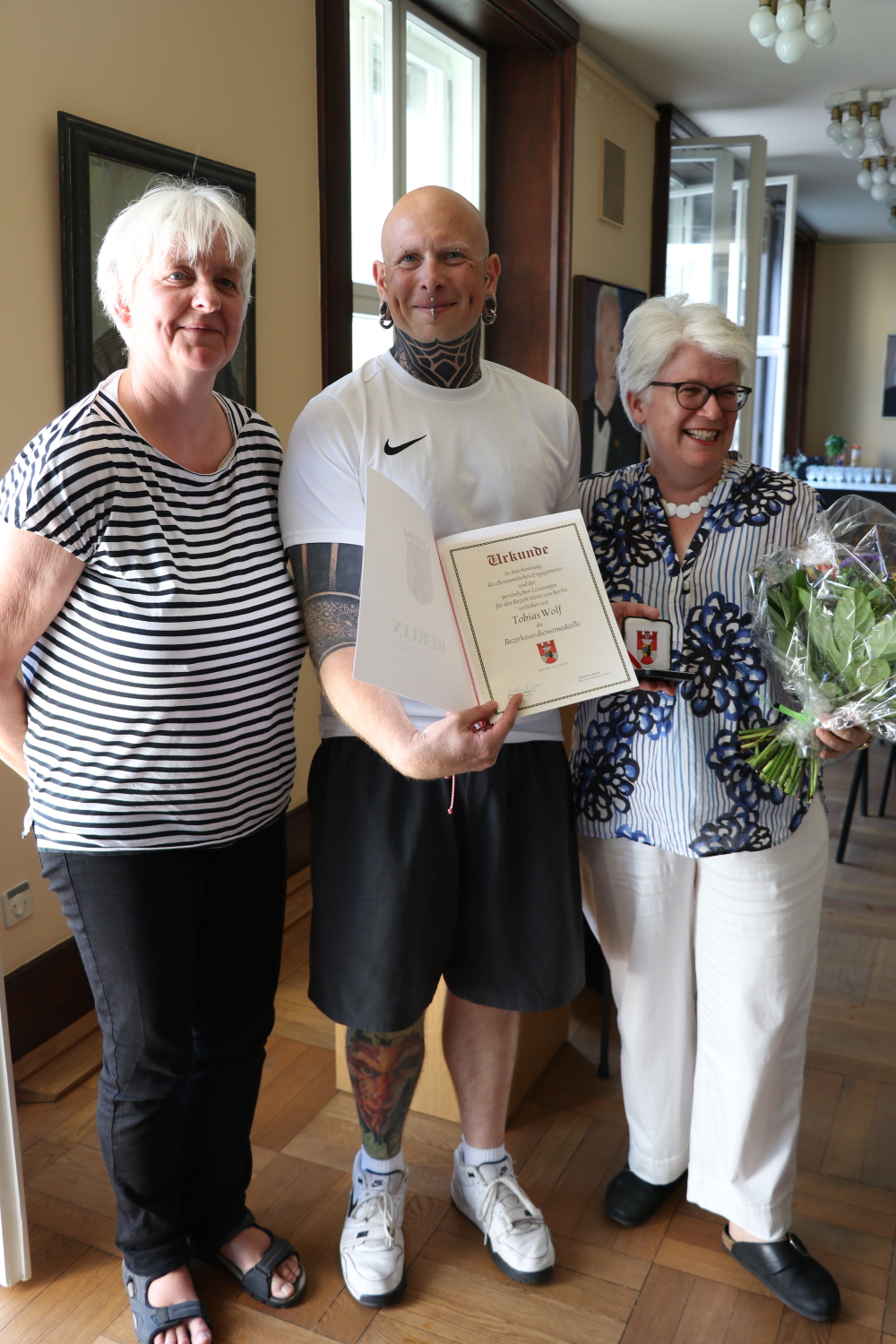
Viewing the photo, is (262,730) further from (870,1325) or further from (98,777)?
(870,1325)

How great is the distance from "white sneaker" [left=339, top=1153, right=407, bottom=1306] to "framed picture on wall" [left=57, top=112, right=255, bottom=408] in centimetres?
172

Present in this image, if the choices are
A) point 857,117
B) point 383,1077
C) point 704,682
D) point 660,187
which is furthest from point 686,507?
point 857,117

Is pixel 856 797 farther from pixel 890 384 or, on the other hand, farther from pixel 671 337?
pixel 890 384

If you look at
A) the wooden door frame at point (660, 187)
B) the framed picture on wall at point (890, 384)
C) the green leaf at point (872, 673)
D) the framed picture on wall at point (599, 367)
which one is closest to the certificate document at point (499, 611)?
the green leaf at point (872, 673)

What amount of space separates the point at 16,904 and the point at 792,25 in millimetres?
3986

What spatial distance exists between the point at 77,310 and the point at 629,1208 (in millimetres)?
2115

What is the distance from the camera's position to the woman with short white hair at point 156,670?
1310mm

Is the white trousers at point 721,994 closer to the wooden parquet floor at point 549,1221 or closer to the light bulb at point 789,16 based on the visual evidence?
the wooden parquet floor at point 549,1221

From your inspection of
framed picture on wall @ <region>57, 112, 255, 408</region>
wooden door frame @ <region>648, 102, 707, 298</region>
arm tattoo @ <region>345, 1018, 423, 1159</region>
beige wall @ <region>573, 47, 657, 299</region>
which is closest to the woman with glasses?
arm tattoo @ <region>345, 1018, 423, 1159</region>

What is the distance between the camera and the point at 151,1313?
1.58 meters

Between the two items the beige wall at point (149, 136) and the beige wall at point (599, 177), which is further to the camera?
the beige wall at point (599, 177)

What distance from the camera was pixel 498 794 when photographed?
5.06ft

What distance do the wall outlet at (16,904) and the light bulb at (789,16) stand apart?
3939 mm

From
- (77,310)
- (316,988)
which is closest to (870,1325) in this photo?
(316,988)
